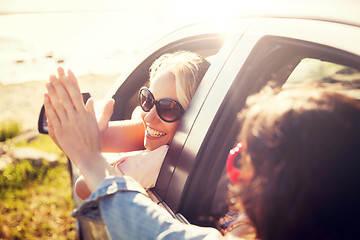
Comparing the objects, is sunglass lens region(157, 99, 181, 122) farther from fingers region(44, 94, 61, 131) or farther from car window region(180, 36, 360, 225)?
fingers region(44, 94, 61, 131)

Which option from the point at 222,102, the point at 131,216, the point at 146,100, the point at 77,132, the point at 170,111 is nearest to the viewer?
the point at 131,216

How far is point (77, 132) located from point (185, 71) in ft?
2.90

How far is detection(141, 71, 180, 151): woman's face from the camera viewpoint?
2.00 metres

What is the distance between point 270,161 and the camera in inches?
31.7

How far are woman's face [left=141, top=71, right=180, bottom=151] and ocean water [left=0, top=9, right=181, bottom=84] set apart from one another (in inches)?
294

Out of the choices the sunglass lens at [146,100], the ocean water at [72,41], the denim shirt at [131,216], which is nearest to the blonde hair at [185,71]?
the sunglass lens at [146,100]

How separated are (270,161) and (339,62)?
23.1 inches

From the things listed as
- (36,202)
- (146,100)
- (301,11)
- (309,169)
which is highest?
(301,11)

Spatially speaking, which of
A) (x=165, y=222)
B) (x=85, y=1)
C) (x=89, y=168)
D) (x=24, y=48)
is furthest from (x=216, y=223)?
(x=85, y=1)

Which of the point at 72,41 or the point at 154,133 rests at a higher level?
the point at 154,133

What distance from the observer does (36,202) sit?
412 centimetres

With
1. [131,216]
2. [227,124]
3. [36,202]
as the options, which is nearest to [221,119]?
[227,124]

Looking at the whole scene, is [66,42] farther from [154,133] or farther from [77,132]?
[77,132]

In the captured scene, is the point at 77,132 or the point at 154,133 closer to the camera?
the point at 77,132
